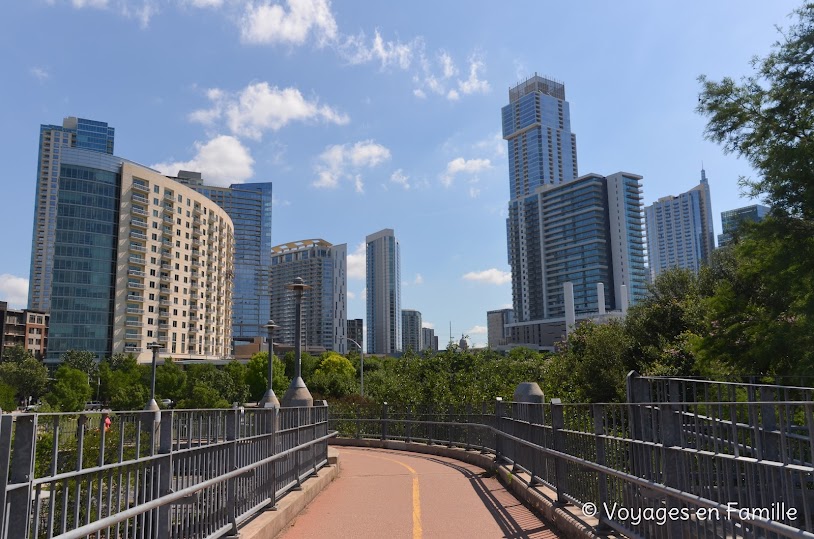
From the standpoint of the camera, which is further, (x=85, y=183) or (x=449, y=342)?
(x=85, y=183)

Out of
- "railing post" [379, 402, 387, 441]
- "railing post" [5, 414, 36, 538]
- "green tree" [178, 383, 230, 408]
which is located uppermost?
"railing post" [5, 414, 36, 538]

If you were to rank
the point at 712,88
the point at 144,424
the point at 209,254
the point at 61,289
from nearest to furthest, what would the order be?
the point at 144,424 → the point at 712,88 → the point at 61,289 → the point at 209,254

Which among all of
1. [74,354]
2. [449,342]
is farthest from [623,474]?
[74,354]

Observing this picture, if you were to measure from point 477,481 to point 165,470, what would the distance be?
9338 mm

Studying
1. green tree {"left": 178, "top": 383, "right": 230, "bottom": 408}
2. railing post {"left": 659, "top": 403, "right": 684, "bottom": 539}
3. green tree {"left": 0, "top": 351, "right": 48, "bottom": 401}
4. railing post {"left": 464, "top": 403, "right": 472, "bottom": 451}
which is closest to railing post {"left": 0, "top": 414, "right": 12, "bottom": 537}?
railing post {"left": 659, "top": 403, "right": 684, "bottom": 539}

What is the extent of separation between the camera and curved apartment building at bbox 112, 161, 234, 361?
326 ft

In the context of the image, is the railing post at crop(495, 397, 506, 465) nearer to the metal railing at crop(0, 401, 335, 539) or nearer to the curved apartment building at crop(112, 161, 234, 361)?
the metal railing at crop(0, 401, 335, 539)

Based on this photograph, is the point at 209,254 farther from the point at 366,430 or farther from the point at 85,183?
the point at 366,430

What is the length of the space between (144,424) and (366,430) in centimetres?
2079

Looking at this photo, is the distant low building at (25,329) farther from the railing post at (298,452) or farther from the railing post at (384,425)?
the railing post at (298,452)

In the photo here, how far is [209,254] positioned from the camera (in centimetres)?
11819

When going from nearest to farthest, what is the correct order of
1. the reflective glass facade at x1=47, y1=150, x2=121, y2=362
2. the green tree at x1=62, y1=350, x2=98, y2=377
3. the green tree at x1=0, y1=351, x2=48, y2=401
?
1. the green tree at x1=0, y1=351, x2=48, y2=401
2. the green tree at x1=62, y1=350, x2=98, y2=377
3. the reflective glass facade at x1=47, y1=150, x2=121, y2=362

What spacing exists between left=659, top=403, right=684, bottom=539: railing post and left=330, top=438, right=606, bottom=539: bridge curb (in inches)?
62.7

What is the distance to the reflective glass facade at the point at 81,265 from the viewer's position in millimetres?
96250
